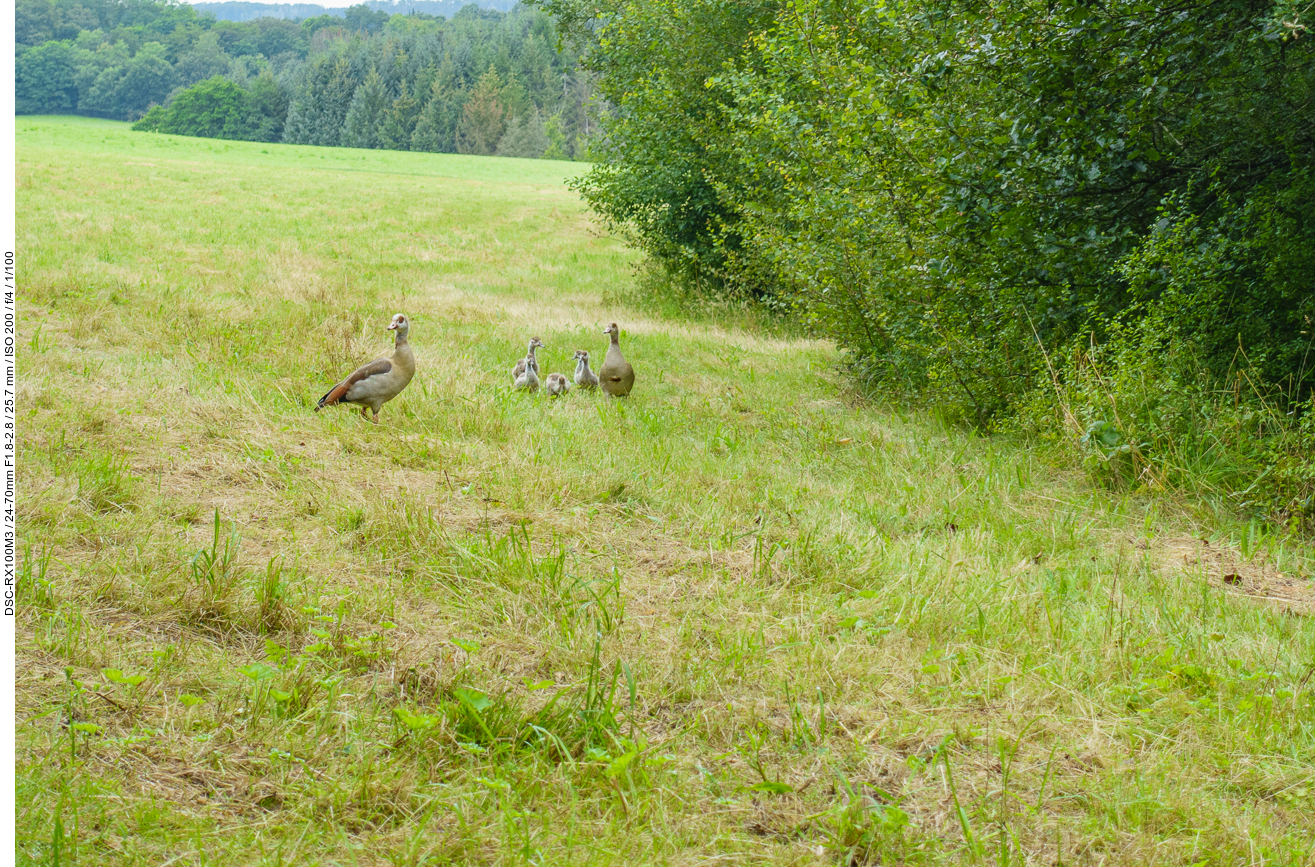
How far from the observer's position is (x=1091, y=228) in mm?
7773

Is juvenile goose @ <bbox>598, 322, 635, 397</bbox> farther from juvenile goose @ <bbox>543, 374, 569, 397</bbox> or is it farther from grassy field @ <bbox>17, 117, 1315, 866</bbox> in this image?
grassy field @ <bbox>17, 117, 1315, 866</bbox>

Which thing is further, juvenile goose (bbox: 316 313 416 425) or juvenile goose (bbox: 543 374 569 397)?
juvenile goose (bbox: 543 374 569 397)

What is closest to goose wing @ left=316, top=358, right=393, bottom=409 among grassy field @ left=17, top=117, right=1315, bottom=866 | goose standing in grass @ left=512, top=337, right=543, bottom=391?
grassy field @ left=17, top=117, right=1315, bottom=866

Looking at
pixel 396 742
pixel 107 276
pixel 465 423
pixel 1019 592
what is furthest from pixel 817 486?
pixel 107 276

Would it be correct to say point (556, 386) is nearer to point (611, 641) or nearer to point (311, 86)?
point (611, 641)

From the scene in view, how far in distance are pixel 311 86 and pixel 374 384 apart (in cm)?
10553

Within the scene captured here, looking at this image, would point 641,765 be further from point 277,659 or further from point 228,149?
point 228,149

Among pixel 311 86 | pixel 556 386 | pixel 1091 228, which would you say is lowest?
pixel 556 386

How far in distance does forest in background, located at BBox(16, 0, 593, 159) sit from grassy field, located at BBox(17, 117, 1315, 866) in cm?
7927

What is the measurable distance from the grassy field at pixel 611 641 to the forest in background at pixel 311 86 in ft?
260

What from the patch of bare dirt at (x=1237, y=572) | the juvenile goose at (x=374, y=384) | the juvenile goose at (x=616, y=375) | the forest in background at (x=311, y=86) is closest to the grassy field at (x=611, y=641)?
the patch of bare dirt at (x=1237, y=572)

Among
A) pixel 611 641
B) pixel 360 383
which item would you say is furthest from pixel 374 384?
pixel 611 641

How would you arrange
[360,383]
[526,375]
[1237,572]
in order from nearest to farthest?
[1237,572]
[360,383]
[526,375]

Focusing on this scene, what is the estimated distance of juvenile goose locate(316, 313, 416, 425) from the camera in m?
7.71
